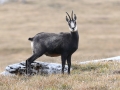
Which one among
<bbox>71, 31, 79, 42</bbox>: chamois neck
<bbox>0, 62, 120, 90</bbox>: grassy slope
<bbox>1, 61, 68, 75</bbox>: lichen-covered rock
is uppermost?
<bbox>71, 31, 79, 42</bbox>: chamois neck

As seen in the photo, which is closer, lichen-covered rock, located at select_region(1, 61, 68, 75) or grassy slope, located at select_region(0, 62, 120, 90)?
grassy slope, located at select_region(0, 62, 120, 90)

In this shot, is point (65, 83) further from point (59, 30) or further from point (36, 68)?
point (59, 30)

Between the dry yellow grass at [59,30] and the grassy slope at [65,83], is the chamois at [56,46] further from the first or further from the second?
the grassy slope at [65,83]

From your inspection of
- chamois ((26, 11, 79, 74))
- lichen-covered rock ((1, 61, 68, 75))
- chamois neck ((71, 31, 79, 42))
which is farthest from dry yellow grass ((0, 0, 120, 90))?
chamois neck ((71, 31, 79, 42))

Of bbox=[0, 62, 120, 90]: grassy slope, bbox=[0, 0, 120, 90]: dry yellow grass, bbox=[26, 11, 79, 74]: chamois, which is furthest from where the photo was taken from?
bbox=[26, 11, 79, 74]: chamois

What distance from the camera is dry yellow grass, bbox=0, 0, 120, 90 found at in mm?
10477

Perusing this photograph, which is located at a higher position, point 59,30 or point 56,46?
point 56,46

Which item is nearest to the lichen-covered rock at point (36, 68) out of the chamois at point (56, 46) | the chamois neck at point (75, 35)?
the chamois at point (56, 46)

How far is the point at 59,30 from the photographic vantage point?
6197 cm

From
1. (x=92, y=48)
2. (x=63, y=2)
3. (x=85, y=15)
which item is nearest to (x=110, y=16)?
(x=85, y=15)

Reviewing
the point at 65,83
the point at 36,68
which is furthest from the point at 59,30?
the point at 65,83

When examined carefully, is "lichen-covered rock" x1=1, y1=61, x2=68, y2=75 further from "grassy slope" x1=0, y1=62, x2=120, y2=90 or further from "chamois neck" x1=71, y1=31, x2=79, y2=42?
"chamois neck" x1=71, y1=31, x2=79, y2=42

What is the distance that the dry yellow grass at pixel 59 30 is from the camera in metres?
10.5

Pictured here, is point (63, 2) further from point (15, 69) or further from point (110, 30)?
point (15, 69)
